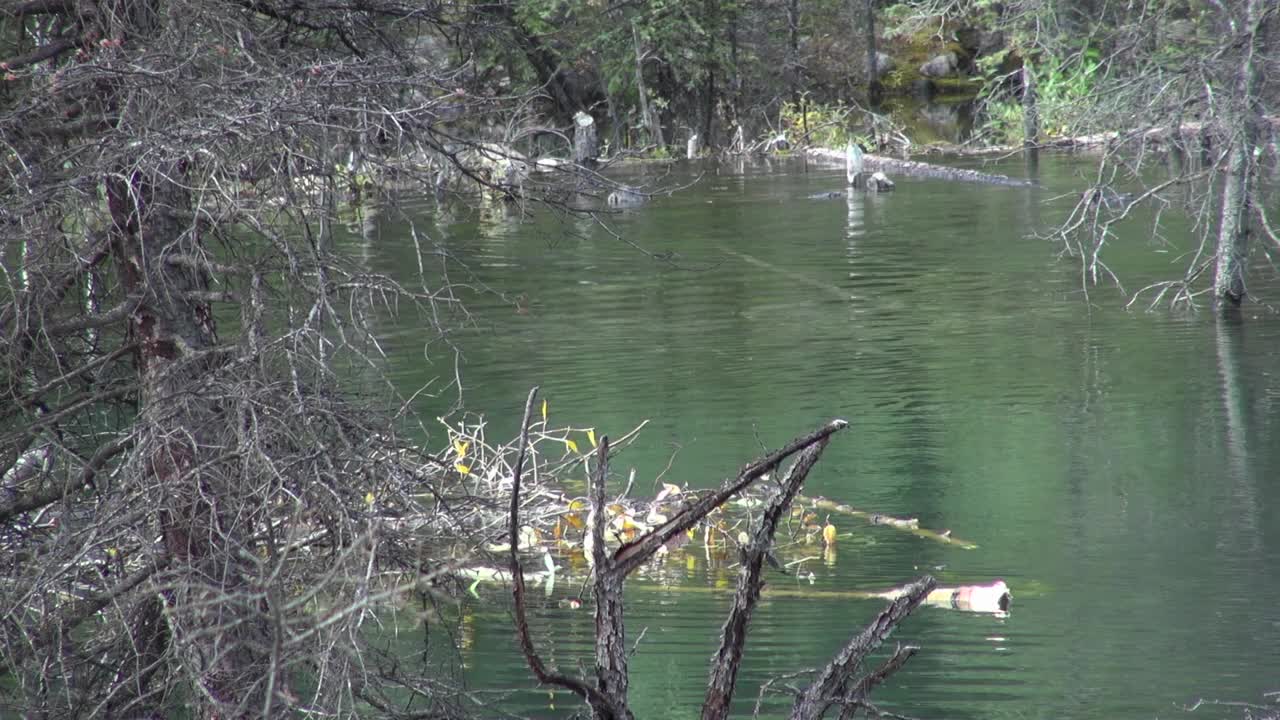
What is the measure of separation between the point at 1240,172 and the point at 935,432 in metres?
4.87

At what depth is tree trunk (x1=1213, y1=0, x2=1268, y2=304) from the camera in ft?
44.6

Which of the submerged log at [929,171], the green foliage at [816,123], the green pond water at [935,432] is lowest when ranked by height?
the green pond water at [935,432]

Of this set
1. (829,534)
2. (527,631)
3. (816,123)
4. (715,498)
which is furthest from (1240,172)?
(816,123)

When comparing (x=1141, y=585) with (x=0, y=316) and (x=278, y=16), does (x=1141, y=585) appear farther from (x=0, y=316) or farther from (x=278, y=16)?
(x=0, y=316)

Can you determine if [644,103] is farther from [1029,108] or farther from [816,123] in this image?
[1029,108]

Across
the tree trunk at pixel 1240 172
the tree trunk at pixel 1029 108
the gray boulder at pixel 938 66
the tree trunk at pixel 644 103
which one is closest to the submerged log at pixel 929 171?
the tree trunk at pixel 1029 108

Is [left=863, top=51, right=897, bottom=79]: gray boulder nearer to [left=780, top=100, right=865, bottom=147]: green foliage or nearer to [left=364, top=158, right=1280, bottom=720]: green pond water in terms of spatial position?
[left=780, top=100, right=865, bottom=147]: green foliage

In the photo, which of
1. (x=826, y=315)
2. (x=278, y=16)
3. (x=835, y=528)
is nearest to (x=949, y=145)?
(x=826, y=315)

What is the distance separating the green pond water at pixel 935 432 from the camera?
297 inches

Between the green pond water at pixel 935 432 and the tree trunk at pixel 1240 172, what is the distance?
0.51m

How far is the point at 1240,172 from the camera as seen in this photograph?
1477 cm

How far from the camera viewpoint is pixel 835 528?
9664 millimetres

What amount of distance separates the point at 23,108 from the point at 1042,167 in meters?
30.9

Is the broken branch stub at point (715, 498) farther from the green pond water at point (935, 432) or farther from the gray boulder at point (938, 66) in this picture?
the gray boulder at point (938, 66)
